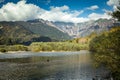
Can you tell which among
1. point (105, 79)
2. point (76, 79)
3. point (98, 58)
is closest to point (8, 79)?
point (76, 79)

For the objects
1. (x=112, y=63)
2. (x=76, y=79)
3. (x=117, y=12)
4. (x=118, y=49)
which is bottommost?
(x=76, y=79)

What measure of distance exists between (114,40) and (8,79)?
4500 centimetres

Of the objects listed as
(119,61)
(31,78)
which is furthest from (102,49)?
(31,78)

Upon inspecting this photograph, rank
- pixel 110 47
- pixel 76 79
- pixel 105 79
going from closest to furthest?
pixel 110 47, pixel 105 79, pixel 76 79

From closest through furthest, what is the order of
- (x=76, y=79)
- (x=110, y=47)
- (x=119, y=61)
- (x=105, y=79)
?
1. (x=119, y=61)
2. (x=110, y=47)
3. (x=105, y=79)
4. (x=76, y=79)

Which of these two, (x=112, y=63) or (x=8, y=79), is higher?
(x=112, y=63)

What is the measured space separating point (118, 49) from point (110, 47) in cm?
216

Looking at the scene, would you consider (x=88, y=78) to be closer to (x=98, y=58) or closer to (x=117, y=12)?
(x=98, y=58)

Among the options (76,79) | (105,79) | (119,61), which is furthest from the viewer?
(76,79)

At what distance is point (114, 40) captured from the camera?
158 ft

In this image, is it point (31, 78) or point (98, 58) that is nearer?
point (98, 58)

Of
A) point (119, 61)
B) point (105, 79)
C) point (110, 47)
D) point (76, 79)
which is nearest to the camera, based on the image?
point (119, 61)

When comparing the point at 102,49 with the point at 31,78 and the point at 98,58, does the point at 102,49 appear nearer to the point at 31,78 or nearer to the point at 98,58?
the point at 98,58

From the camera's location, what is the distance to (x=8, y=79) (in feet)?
258
